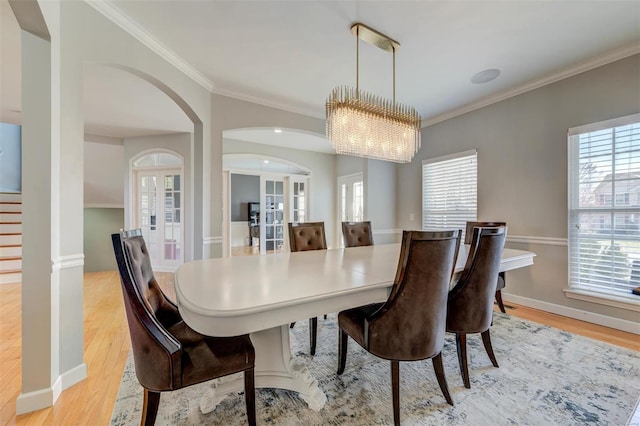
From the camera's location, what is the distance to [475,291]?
5.67 ft

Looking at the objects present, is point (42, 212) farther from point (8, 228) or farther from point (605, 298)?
point (8, 228)

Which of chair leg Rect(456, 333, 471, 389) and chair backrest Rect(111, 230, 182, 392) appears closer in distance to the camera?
chair backrest Rect(111, 230, 182, 392)

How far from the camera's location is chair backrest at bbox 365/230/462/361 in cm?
135

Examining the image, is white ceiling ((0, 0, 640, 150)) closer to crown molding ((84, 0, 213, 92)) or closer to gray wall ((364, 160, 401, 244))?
crown molding ((84, 0, 213, 92))

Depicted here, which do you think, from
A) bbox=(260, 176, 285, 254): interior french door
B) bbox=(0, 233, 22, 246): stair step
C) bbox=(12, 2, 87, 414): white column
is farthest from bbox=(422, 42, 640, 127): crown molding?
bbox=(0, 233, 22, 246): stair step

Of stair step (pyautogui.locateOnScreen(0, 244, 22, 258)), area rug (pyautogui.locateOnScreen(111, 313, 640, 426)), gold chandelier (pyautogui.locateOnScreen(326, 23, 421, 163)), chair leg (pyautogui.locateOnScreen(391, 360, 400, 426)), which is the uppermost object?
gold chandelier (pyautogui.locateOnScreen(326, 23, 421, 163))

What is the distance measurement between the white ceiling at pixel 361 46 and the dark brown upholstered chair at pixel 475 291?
168 centimetres

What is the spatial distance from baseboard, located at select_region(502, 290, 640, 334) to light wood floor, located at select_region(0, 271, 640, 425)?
64 mm

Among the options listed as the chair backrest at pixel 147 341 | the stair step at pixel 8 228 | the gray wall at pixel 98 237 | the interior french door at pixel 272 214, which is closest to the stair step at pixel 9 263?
the stair step at pixel 8 228

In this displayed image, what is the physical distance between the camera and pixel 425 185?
445 cm

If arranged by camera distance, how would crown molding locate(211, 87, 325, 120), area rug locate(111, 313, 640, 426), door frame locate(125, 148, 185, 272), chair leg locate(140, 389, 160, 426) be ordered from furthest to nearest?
door frame locate(125, 148, 185, 272) < crown molding locate(211, 87, 325, 120) < area rug locate(111, 313, 640, 426) < chair leg locate(140, 389, 160, 426)

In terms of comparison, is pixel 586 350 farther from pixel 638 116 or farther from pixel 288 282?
pixel 288 282

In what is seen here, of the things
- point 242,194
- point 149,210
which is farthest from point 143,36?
point 242,194

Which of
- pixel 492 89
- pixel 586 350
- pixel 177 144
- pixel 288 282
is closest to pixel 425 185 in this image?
pixel 492 89
